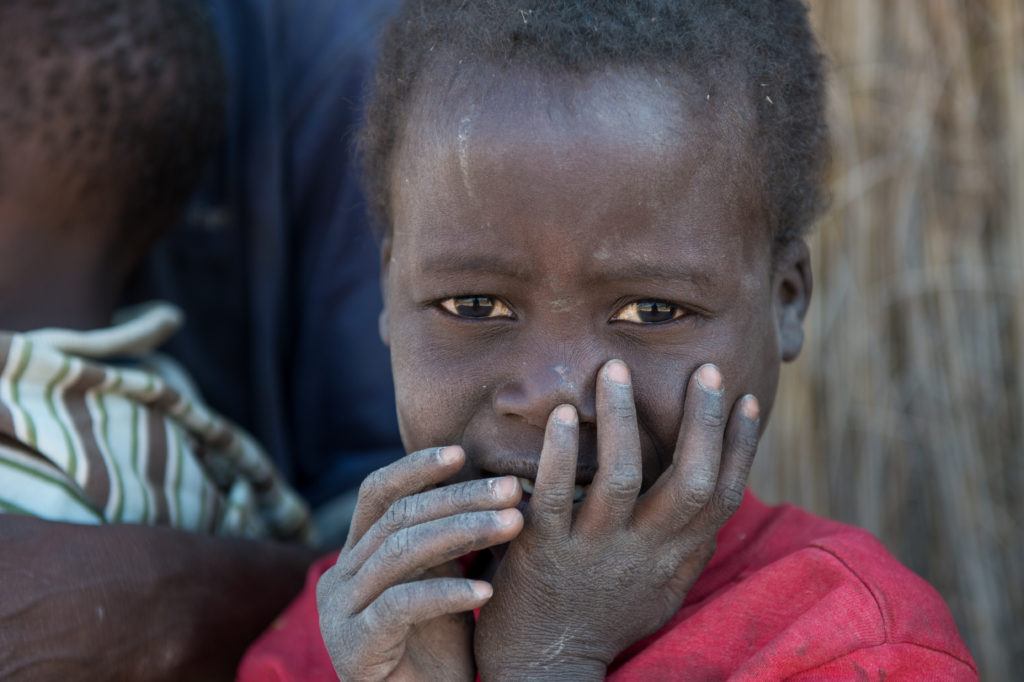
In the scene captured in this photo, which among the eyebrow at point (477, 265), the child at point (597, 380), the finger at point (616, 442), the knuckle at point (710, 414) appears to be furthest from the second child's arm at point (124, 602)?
the knuckle at point (710, 414)

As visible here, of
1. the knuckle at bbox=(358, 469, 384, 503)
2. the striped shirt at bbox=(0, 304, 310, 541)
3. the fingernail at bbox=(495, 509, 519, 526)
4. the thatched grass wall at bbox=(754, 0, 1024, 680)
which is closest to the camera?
the fingernail at bbox=(495, 509, 519, 526)

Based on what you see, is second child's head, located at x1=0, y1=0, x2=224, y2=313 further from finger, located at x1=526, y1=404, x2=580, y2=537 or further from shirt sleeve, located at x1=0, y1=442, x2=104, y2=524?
finger, located at x1=526, y1=404, x2=580, y2=537

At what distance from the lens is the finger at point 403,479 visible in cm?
130

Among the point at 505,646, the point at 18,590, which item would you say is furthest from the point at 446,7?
the point at 18,590

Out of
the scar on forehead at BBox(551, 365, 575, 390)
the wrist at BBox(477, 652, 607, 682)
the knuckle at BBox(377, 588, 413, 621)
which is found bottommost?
the wrist at BBox(477, 652, 607, 682)

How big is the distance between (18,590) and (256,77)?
123cm

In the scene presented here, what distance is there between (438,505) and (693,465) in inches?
11.1

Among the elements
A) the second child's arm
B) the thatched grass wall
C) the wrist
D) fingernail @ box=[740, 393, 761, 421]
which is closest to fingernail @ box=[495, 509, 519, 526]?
the wrist

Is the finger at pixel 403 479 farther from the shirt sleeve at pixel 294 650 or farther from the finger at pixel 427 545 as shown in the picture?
the shirt sleeve at pixel 294 650

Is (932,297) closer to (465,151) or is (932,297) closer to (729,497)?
(729,497)

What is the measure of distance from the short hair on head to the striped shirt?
231 millimetres

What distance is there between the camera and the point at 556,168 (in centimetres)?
132

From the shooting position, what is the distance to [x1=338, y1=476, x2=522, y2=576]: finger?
1260 mm

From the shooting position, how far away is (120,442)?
1772mm
